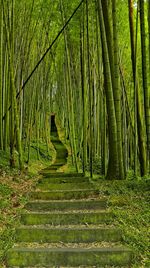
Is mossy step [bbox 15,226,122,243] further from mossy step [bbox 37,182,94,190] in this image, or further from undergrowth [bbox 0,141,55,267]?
mossy step [bbox 37,182,94,190]

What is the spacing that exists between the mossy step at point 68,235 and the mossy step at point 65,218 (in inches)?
13.4

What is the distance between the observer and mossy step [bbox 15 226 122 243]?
139 inches

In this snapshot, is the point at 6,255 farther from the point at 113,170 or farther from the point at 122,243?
the point at 113,170

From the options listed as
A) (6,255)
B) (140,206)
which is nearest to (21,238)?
(6,255)

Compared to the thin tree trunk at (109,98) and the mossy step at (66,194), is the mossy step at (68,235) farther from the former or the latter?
the thin tree trunk at (109,98)

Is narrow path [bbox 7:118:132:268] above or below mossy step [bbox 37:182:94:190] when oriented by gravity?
below

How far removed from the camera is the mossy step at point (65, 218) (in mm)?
3943

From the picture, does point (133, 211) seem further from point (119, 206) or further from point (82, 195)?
point (82, 195)

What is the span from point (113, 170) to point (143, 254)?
9.19 ft

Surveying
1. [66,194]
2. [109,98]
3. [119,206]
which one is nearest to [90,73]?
[109,98]

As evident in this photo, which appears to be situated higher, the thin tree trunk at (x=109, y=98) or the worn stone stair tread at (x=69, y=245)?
the thin tree trunk at (x=109, y=98)

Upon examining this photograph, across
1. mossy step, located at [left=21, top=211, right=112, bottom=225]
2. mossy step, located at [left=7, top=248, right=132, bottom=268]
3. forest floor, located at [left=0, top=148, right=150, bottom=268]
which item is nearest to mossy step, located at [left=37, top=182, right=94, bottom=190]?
forest floor, located at [left=0, top=148, right=150, bottom=268]

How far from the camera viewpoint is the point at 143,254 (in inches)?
125

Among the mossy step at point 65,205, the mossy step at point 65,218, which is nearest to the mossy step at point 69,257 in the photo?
the mossy step at point 65,218
